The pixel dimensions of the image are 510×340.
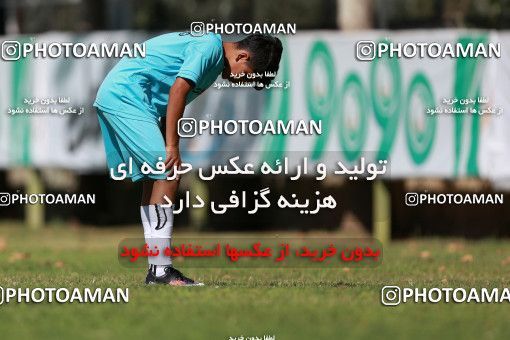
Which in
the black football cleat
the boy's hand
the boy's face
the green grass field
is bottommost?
the green grass field

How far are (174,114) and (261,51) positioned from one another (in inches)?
31.4

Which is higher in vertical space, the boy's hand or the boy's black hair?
the boy's black hair

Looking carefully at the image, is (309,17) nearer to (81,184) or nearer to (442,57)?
(81,184)

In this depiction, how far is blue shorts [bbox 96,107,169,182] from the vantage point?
8.59 m

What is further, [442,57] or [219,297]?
[442,57]

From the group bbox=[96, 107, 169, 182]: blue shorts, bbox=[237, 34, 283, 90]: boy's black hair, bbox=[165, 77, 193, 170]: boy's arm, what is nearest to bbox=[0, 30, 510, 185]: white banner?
bbox=[237, 34, 283, 90]: boy's black hair

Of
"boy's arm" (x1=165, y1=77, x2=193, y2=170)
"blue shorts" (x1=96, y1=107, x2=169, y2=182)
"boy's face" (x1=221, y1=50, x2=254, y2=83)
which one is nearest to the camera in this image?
"boy's arm" (x1=165, y1=77, x2=193, y2=170)

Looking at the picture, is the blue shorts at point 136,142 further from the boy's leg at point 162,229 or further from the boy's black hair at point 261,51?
the boy's black hair at point 261,51

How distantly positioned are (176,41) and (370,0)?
7.86m

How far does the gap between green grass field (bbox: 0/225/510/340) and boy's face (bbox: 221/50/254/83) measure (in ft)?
4.43

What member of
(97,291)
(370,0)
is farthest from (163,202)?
(370,0)

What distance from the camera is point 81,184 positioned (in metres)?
18.1

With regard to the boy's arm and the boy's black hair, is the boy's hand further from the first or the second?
the boy's black hair

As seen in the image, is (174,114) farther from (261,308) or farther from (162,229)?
(261,308)
